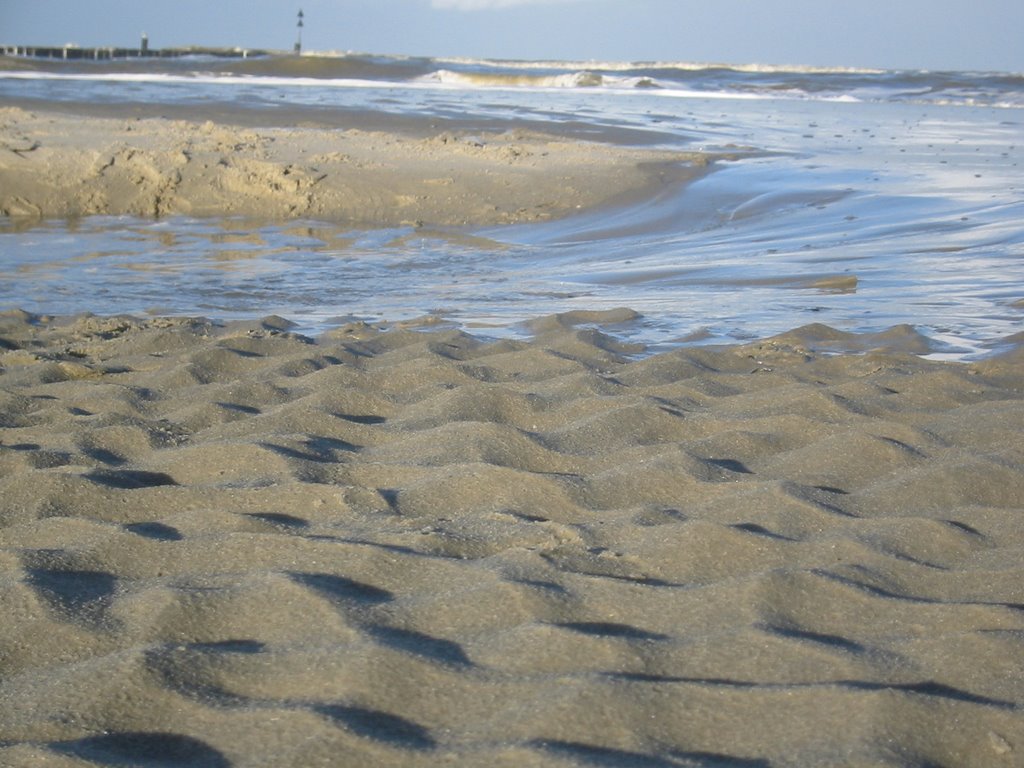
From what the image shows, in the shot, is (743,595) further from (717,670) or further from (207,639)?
(207,639)

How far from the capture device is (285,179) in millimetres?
9352

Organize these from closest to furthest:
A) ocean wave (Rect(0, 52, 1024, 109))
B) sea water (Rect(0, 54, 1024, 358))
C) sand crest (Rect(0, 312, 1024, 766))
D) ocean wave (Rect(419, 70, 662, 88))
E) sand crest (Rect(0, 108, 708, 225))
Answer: sand crest (Rect(0, 312, 1024, 766)) → sea water (Rect(0, 54, 1024, 358)) → sand crest (Rect(0, 108, 708, 225)) → ocean wave (Rect(0, 52, 1024, 109)) → ocean wave (Rect(419, 70, 662, 88))

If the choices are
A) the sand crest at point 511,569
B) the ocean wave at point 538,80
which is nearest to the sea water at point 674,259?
the sand crest at point 511,569

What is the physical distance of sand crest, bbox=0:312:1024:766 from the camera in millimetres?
1888

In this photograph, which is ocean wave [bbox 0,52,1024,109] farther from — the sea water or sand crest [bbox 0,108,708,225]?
sand crest [bbox 0,108,708,225]

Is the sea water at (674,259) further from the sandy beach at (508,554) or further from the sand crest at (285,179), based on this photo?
the sandy beach at (508,554)

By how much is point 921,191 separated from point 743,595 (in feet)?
26.9

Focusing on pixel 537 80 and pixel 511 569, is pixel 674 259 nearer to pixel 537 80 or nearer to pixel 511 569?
pixel 511 569

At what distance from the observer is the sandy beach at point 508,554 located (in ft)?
6.21

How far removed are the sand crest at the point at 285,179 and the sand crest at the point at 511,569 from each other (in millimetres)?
5205

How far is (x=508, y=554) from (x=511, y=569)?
88 millimetres

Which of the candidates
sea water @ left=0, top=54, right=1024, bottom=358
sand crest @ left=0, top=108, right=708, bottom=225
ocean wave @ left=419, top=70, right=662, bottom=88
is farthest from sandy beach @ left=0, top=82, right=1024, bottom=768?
ocean wave @ left=419, top=70, right=662, bottom=88

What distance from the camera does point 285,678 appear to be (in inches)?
80.6

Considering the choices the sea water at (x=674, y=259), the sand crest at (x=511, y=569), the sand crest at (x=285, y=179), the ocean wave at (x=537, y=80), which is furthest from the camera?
the ocean wave at (x=537, y=80)
